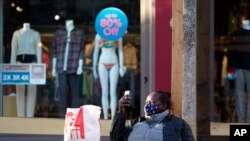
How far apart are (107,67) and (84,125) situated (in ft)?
15.1

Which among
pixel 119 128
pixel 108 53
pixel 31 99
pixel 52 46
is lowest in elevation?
pixel 31 99

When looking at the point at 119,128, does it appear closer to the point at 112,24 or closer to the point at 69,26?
Result: the point at 112,24

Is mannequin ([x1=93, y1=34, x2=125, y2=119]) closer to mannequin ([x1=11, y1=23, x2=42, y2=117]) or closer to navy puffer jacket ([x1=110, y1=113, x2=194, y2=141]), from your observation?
mannequin ([x1=11, y1=23, x2=42, y2=117])

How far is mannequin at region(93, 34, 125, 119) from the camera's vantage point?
9.91 metres

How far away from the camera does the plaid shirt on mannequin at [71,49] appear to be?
997cm

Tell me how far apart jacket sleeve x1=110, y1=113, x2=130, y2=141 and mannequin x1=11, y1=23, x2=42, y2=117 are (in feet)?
17.3

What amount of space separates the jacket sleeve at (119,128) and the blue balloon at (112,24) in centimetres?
499

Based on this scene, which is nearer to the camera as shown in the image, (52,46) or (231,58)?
(52,46)

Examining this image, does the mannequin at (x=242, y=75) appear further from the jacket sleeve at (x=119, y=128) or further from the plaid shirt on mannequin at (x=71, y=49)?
the jacket sleeve at (x=119, y=128)

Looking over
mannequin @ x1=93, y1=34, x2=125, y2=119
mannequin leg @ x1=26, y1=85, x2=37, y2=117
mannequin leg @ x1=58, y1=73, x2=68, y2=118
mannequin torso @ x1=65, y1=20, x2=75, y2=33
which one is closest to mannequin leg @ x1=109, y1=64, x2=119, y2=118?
mannequin @ x1=93, y1=34, x2=125, y2=119

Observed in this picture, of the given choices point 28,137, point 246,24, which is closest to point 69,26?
point 28,137

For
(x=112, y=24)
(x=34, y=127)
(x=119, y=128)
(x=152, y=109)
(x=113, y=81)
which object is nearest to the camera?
(x=152, y=109)

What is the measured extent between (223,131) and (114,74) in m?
2.26

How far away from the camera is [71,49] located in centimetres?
998
